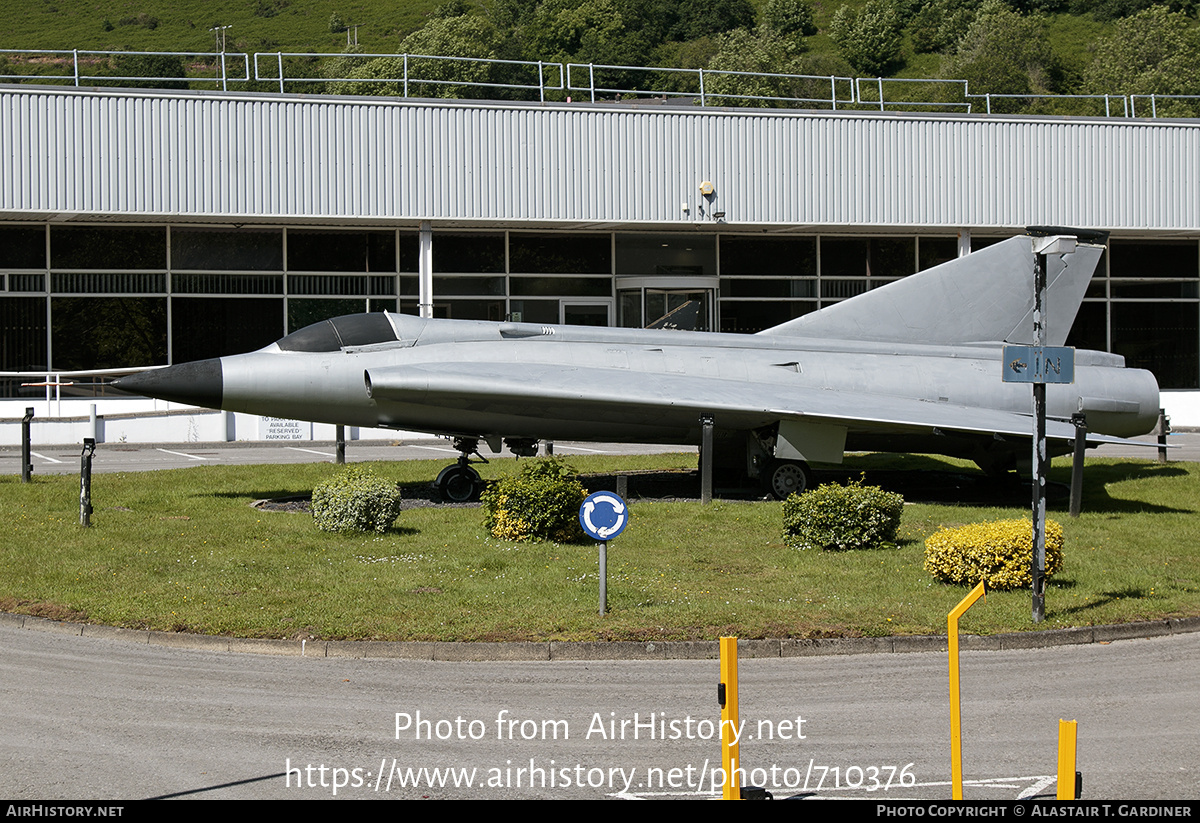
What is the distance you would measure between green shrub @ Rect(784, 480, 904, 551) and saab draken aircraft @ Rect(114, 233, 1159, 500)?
2.94 meters

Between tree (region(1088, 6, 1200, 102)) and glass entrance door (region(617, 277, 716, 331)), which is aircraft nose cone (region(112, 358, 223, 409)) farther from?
tree (region(1088, 6, 1200, 102))

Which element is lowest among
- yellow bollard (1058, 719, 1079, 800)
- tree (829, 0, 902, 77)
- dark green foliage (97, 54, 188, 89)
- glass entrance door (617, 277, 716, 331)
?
yellow bollard (1058, 719, 1079, 800)

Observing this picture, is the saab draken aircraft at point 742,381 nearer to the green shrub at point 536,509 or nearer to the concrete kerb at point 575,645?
the green shrub at point 536,509

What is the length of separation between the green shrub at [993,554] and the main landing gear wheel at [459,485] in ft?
26.5

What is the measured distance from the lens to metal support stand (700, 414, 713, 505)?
1706cm

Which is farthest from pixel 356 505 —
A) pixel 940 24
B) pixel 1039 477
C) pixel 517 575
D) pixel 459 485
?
pixel 940 24

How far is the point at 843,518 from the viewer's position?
13859mm

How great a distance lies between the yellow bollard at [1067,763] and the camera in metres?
4.89

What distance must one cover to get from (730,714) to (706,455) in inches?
459

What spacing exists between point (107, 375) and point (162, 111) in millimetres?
6767

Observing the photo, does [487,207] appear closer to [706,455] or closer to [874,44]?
[706,455]

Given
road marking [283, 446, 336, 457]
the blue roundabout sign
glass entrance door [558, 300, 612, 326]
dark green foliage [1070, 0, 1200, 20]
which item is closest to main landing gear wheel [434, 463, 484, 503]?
the blue roundabout sign

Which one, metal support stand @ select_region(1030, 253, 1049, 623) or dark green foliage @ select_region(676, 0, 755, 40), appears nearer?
metal support stand @ select_region(1030, 253, 1049, 623)
